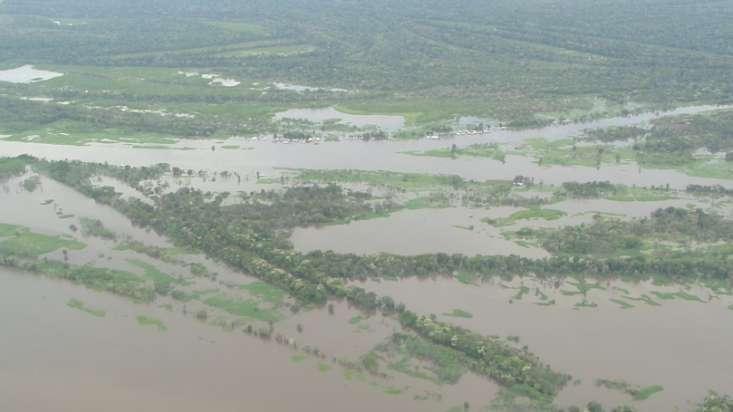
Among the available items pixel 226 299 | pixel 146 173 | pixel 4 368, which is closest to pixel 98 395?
pixel 4 368

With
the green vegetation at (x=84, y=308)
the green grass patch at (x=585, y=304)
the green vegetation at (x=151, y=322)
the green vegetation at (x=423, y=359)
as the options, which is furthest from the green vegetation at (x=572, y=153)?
the green vegetation at (x=84, y=308)

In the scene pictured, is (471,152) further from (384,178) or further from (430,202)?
(430,202)

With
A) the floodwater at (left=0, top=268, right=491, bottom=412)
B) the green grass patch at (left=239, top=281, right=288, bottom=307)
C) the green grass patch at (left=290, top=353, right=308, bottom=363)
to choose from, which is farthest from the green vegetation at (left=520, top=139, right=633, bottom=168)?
the floodwater at (left=0, top=268, right=491, bottom=412)

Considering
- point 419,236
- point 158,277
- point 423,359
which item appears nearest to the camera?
point 423,359

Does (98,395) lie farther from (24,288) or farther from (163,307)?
(24,288)

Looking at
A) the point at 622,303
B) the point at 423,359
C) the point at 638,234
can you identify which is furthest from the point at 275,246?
the point at 638,234

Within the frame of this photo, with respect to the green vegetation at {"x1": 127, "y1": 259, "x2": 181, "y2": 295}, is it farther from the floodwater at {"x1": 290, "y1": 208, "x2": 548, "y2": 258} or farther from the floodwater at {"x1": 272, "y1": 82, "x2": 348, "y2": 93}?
the floodwater at {"x1": 272, "y1": 82, "x2": 348, "y2": 93}
